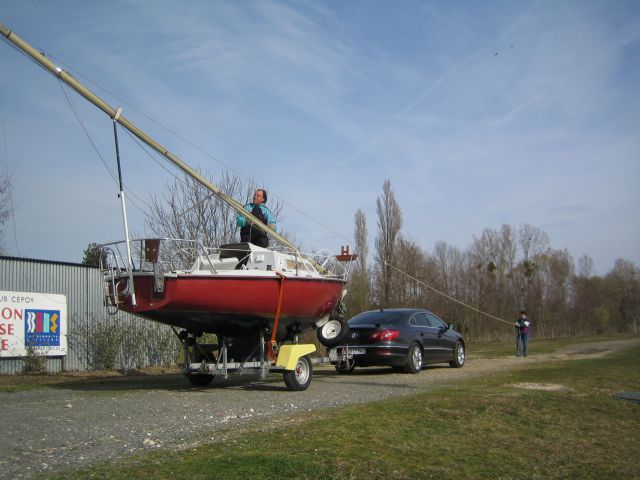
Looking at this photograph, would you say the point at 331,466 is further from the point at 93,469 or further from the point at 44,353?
the point at 44,353

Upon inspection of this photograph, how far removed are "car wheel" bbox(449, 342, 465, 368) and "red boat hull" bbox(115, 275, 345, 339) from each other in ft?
20.6

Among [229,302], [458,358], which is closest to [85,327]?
[229,302]

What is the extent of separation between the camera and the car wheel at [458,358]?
16.4 meters

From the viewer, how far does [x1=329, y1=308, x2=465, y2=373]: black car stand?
13.7m

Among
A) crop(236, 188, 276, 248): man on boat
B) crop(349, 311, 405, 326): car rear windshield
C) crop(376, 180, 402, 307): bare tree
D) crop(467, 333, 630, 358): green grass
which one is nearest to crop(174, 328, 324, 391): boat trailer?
crop(236, 188, 276, 248): man on boat

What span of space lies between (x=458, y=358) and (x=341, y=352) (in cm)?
461

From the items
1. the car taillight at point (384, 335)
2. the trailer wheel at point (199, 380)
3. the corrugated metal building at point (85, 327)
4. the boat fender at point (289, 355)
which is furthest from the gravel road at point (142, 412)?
the corrugated metal building at point (85, 327)

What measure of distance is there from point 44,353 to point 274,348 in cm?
934

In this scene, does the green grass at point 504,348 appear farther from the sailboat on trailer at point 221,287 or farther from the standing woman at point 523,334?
the sailboat on trailer at point 221,287

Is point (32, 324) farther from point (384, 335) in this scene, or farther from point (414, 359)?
point (414, 359)

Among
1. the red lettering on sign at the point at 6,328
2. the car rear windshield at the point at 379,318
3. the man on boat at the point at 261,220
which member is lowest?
the car rear windshield at the point at 379,318

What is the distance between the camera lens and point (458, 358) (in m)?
16.5

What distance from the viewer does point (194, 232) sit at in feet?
73.1

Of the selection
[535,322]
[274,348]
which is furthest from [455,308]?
[274,348]
